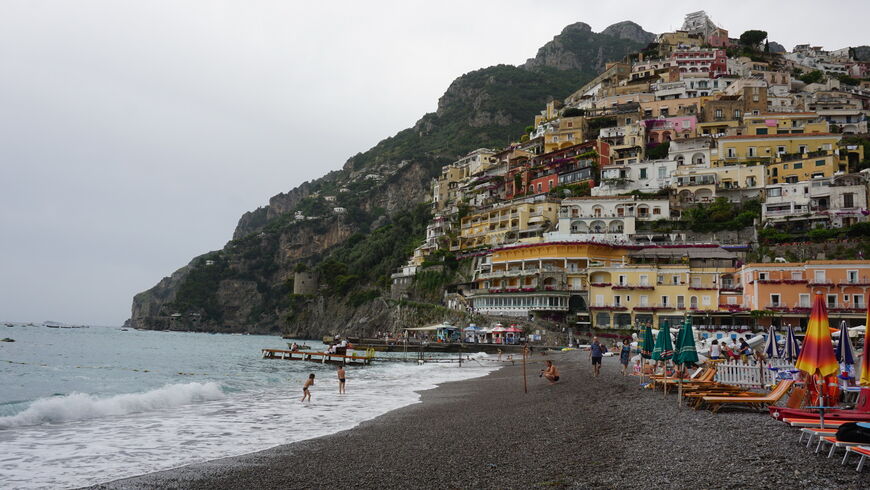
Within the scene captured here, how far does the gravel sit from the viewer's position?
791 cm

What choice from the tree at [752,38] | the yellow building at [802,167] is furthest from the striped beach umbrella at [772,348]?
the tree at [752,38]

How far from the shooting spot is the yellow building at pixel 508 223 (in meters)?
72.4

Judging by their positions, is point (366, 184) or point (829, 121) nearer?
point (829, 121)

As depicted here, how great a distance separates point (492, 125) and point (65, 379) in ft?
443

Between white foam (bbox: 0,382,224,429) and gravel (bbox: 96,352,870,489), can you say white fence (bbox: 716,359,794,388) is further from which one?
white foam (bbox: 0,382,224,429)

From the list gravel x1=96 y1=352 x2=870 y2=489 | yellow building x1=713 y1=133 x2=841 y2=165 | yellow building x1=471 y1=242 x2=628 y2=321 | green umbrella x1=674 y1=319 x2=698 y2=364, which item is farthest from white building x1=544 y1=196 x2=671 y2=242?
gravel x1=96 y1=352 x2=870 y2=489

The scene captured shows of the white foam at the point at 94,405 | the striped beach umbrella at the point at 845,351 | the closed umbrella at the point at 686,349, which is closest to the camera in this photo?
the striped beach umbrella at the point at 845,351

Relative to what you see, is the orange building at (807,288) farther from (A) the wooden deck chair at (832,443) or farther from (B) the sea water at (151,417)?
(A) the wooden deck chair at (832,443)

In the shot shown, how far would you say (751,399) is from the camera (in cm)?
1245

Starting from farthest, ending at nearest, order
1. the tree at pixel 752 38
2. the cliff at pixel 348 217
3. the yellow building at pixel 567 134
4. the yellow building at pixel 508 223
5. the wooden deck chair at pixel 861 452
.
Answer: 1. the cliff at pixel 348 217
2. the tree at pixel 752 38
3. the yellow building at pixel 567 134
4. the yellow building at pixel 508 223
5. the wooden deck chair at pixel 861 452

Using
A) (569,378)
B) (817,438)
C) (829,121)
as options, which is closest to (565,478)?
(817,438)

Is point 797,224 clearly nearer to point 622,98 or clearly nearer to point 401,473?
point 622,98

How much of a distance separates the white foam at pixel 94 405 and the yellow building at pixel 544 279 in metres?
42.0

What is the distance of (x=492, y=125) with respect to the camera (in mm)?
155250
